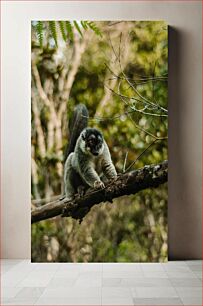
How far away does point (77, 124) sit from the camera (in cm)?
454

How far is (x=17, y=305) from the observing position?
2.98 meters

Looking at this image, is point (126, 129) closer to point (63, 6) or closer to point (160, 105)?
point (160, 105)

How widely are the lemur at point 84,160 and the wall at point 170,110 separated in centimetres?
46

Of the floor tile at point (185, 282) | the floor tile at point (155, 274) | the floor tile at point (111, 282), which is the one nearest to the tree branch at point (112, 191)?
the floor tile at point (155, 274)

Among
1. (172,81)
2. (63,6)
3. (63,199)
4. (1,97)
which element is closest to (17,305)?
(63,199)

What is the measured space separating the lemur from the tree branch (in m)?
0.07

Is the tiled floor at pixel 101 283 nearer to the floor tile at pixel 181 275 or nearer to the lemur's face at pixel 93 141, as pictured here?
the floor tile at pixel 181 275

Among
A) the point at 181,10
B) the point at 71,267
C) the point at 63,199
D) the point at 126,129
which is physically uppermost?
the point at 181,10

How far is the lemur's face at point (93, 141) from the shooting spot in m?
4.50

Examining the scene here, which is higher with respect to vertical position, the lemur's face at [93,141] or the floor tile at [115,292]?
the lemur's face at [93,141]

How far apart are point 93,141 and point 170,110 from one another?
846mm

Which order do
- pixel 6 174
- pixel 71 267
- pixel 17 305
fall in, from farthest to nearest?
pixel 6 174 < pixel 71 267 < pixel 17 305

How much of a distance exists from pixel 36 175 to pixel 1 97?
2.88 ft

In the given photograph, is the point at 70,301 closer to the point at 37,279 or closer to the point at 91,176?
the point at 37,279
